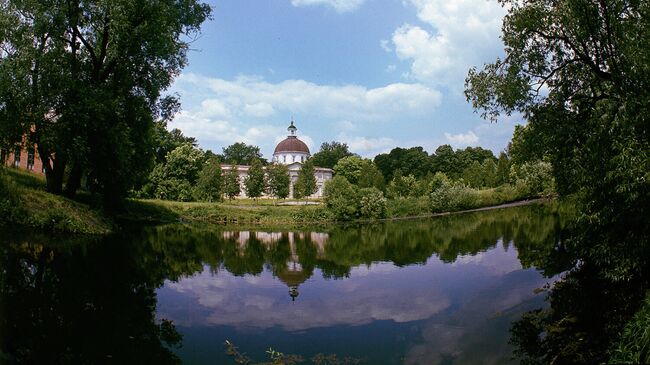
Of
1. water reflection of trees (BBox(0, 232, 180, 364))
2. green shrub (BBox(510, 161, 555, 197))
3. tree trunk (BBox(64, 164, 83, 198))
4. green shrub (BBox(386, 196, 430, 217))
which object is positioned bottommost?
water reflection of trees (BBox(0, 232, 180, 364))

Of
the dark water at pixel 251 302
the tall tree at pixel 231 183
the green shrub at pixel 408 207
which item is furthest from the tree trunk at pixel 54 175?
the tall tree at pixel 231 183

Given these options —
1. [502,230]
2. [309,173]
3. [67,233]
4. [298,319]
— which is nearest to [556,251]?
[502,230]

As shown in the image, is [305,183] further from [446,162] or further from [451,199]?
[446,162]

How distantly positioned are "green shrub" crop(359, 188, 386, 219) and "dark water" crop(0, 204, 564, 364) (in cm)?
2483

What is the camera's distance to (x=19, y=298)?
8516 millimetres

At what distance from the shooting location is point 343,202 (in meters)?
43.9

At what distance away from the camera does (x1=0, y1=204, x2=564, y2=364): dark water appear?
7277 mm

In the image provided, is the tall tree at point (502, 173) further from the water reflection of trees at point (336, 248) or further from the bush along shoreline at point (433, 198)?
the water reflection of trees at point (336, 248)

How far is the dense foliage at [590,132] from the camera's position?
332 inches

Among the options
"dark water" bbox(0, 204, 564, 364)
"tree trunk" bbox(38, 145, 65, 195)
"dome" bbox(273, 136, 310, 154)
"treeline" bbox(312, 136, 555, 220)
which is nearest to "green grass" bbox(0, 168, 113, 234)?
"tree trunk" bbox(38, 145, 65, 195)

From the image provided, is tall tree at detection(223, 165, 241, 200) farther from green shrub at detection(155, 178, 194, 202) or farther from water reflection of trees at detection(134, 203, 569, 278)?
water reflection of trees at detection(134, 203, 569, 278)

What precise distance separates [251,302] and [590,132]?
34.6 feet

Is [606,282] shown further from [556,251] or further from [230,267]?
[230,267]

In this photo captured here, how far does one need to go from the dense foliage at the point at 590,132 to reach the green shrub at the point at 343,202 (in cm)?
2851
